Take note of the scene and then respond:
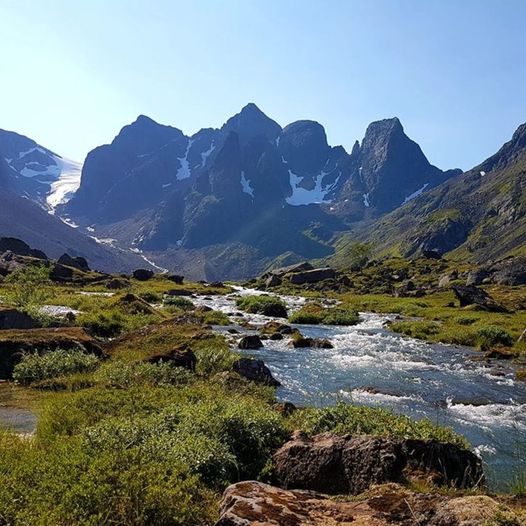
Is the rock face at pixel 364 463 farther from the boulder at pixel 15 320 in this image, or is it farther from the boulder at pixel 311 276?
the boulder at pixel 311 276

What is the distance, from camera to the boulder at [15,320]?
98.2 ft

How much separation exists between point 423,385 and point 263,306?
44242 mm

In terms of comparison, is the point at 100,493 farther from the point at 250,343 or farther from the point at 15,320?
the point at 250,343

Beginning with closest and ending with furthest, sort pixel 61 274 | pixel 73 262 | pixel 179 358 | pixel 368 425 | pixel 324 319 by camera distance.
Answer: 1. pixel 368 425
2. pixel 179 358
3. pixel 324 319
4. pixel 61 274
5. pixel 73 262

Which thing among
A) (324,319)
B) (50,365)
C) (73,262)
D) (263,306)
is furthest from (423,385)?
(73,262)

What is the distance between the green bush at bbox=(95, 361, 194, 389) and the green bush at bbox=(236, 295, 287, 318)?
4722 cm

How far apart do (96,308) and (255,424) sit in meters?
38.8

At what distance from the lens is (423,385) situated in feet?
90.0

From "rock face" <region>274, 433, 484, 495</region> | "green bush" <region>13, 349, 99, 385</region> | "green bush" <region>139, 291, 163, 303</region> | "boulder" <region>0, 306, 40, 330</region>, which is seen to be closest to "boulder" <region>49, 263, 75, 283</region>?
"green bush" <region>139, 291, 163, 303</region>

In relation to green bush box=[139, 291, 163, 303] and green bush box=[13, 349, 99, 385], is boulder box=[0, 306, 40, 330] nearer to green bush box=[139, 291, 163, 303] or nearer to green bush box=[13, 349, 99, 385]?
green bush box=[13, 349, 99, 385]

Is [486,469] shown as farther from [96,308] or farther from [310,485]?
[96,308]

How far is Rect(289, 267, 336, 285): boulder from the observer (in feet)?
481

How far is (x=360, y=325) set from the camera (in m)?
57.7

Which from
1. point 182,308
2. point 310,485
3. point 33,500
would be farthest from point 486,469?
point 182,308
